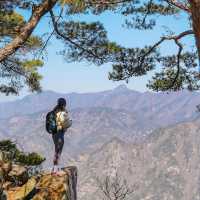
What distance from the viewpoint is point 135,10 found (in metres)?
18.3

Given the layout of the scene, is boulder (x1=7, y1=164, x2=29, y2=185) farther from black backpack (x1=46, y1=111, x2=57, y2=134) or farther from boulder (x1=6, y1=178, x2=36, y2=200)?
black backpack (x1=46, y1=111, x2=57, y2=134)

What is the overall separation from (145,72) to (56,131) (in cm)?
541

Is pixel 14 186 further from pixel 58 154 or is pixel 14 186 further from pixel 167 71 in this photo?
pixel 167 71

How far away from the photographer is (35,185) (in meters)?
14.3

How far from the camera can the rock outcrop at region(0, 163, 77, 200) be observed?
13945 mm

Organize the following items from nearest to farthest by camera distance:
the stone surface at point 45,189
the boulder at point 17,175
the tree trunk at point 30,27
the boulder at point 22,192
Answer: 1. the boulder at point 22,192
2. the stone surface at point 45,189
3. the tree trunk at point 30,27
4. the boulder at point 17,175

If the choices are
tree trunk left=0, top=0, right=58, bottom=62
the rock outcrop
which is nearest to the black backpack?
the rock outcrop

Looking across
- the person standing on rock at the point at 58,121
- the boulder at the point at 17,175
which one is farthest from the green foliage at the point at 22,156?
the person standing on rock at the point at 58,121

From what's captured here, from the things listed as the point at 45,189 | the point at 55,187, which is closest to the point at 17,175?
the point at 45,189

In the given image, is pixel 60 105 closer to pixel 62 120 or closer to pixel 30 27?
pixel 62 120

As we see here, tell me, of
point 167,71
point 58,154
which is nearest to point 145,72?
point 167,71

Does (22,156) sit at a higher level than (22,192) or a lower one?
higher

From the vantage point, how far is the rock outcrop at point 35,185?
1395 cm

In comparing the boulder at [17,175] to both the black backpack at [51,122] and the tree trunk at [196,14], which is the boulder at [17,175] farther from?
the tree trunk at [196,14]
